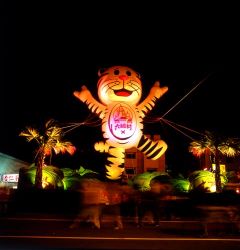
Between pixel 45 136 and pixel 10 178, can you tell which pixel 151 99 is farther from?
pixel 10 178

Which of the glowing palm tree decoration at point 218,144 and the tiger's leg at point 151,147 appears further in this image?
the glowing palm tree decoration at point 218,144

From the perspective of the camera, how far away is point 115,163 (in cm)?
2400

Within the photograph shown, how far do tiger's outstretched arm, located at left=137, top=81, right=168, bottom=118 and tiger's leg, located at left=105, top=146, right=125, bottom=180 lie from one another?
100 inches

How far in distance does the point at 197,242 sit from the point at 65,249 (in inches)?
132

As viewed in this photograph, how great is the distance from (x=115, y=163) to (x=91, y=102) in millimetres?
3782

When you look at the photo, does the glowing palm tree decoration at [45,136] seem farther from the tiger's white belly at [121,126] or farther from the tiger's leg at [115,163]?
the tiger's leg at [115,163]

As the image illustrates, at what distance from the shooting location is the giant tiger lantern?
934 inches

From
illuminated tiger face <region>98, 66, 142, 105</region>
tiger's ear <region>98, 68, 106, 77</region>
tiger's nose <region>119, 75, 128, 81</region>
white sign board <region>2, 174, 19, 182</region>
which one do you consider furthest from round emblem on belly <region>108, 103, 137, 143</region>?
white sign board <region>2, 174, 19, 182</region>

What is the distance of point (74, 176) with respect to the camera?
27.4m

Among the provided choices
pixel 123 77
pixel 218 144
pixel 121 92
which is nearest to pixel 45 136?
pixel 121 92

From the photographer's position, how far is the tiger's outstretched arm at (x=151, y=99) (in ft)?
80.4

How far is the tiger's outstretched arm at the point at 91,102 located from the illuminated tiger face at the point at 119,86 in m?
0.37

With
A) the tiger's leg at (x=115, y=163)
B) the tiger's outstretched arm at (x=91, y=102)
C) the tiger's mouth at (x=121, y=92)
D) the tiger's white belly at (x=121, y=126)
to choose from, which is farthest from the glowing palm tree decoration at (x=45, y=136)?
the tiger's mouth at (x=121, y=92)

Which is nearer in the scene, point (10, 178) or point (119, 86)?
point (119, 86)
